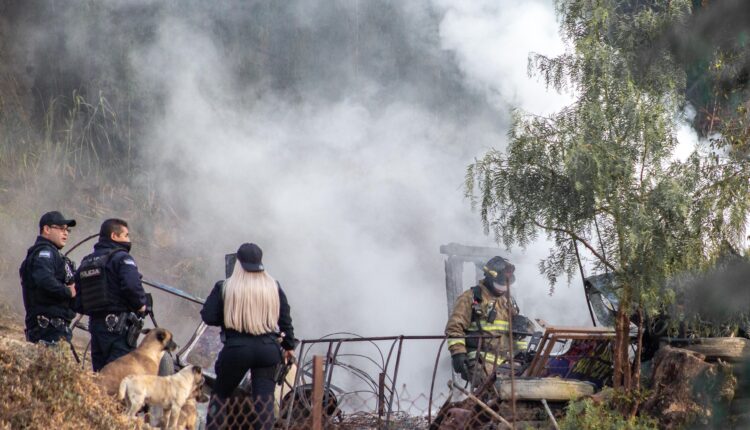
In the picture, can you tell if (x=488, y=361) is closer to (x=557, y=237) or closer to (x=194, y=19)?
(x=557, y=237)

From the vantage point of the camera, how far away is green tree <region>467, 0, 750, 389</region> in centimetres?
598

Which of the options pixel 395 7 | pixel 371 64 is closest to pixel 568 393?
pixel 371 64

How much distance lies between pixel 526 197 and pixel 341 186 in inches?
324

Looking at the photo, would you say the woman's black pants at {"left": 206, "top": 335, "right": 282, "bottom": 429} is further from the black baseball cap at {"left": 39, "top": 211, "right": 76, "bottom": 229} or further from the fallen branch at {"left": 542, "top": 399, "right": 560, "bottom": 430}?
the fallen branch at {"left": 542, "top": 399, "right": 560, "bottom": 430}

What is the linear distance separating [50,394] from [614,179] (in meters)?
4.03

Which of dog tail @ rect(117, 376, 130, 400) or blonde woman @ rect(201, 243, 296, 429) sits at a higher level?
blonde woman @ rect(201, 243, 296, 429)

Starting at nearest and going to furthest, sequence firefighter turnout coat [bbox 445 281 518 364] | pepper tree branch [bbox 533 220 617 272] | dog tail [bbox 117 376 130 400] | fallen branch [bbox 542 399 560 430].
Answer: dog tail [bbox 117 376 130 400] → fallen branch [bbox 542 399 560 430] → pepper tree branch [bbox 533 220 617 272] → firefighter turnout coat [bbox 445 281 518 364]

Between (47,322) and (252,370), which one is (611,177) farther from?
(47,322)

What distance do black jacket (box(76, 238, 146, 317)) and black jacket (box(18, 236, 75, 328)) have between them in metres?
0.19

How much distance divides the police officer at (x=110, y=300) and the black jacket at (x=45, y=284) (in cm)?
20

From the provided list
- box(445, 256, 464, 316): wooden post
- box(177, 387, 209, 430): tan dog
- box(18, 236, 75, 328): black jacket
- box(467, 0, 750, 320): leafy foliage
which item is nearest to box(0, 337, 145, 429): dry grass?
box(177, 387, 209, 430): tan dog

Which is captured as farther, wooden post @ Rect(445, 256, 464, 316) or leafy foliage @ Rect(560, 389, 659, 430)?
wooden post @ Rect(445, 256, 464, 316)

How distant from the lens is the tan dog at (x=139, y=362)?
16.1ft

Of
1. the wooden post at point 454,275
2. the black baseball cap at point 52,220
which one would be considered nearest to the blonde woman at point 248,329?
the black baseball cap at point 52,220
